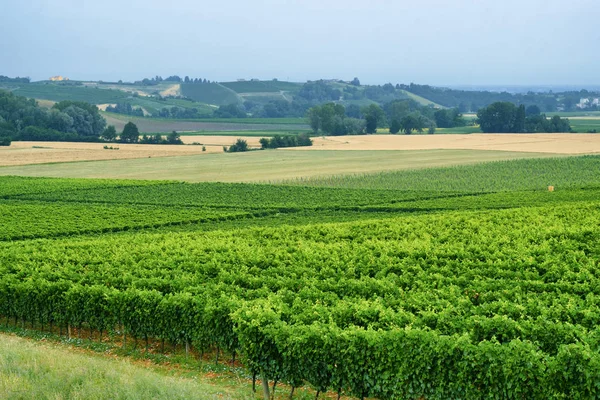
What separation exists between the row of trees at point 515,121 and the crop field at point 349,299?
335 ft

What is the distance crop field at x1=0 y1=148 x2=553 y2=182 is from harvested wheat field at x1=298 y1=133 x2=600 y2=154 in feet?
19.2

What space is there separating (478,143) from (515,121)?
3276 centimetres

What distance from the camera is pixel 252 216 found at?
48188mm

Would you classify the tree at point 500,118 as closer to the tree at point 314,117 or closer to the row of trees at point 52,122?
the tree at point 314,117

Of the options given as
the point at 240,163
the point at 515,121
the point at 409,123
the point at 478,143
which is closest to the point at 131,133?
the point at 240,163

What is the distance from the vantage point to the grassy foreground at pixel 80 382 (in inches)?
571

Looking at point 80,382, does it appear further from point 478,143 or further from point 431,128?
point 431,128

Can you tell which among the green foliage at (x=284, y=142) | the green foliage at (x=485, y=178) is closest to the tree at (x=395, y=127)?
the green foliage at (x=284, y=142)

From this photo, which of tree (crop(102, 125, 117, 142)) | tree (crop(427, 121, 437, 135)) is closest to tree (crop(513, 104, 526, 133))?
tree (crop(427, 121, 437, 135))

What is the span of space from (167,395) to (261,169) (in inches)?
2668

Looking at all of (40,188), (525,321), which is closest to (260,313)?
(525,321)

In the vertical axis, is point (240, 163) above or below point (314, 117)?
below

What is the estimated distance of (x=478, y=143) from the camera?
364ft

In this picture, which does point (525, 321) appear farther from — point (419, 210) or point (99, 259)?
point (419, 210)
